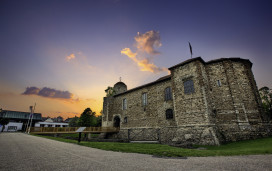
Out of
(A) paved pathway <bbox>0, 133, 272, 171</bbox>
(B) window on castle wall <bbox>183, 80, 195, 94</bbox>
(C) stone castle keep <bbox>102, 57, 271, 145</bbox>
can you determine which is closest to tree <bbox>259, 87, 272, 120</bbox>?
(C) stone castle keep <bbox>102, 57, 271, 145</bbox>

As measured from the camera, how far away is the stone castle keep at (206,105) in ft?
39.9

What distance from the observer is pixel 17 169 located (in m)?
2.98

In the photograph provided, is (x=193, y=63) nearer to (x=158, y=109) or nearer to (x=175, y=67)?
(x=175, y=67)

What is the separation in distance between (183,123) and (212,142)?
10.2 ft

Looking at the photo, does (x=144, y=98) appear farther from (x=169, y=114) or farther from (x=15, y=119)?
(x=15, y=119)

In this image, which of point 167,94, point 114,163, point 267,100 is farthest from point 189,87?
point 267,100

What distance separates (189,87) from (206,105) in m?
2.62

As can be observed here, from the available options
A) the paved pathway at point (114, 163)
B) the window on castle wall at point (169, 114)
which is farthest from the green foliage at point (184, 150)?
the window on castle wall at point (169, 114)

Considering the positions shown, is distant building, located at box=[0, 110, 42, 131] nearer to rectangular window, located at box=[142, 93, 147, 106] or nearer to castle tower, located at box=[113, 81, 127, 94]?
castle tower, located at box=[113, 81, 127, 94]

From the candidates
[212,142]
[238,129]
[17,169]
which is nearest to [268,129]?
[238,129]

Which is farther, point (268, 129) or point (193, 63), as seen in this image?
point (193, 63)

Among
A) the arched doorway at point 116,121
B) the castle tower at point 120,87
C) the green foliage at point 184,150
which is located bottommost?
the green foliage at point 184,150

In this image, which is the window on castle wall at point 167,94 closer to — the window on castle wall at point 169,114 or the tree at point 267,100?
the window on castle wall at point 169,114

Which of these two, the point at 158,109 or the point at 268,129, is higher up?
the point at 158,109
